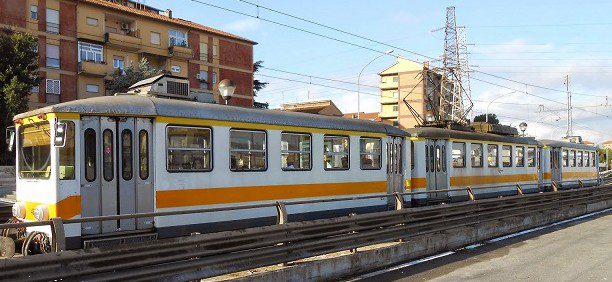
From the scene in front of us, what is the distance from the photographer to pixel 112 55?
46.0 m

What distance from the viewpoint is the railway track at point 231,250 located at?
18.2ft

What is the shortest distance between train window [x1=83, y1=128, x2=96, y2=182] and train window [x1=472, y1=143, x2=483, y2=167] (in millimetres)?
15175

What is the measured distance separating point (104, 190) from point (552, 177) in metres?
25.2

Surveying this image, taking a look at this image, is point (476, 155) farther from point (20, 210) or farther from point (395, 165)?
point (20, 210)

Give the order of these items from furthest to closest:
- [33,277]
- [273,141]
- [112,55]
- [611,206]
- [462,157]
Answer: [112,55], [611,206], [462,157], [273,141], [33,277]

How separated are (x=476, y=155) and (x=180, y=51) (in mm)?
36142

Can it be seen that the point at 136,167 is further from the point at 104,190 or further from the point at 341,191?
the point at 341,191

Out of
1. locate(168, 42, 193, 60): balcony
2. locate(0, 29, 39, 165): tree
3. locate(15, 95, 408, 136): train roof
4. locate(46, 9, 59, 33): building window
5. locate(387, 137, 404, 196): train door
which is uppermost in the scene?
locate(46, 9, 59, 33): building window

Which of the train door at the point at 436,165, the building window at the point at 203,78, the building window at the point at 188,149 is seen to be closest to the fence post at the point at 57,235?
the building window at the point at 188,149

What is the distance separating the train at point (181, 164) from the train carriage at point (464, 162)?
2838 millimetres

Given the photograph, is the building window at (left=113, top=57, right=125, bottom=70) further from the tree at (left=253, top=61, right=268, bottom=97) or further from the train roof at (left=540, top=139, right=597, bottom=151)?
the train roof at (left=540, top=139, right=597, bottom=151)

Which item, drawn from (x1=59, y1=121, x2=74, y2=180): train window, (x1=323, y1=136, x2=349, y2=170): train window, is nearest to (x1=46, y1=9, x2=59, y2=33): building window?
(x1=323, y1=136, x2=349, y2=170): train window

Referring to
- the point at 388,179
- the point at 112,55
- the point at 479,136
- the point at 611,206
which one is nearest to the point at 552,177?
the point at 611,206

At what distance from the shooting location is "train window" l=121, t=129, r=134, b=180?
30.1 feet
